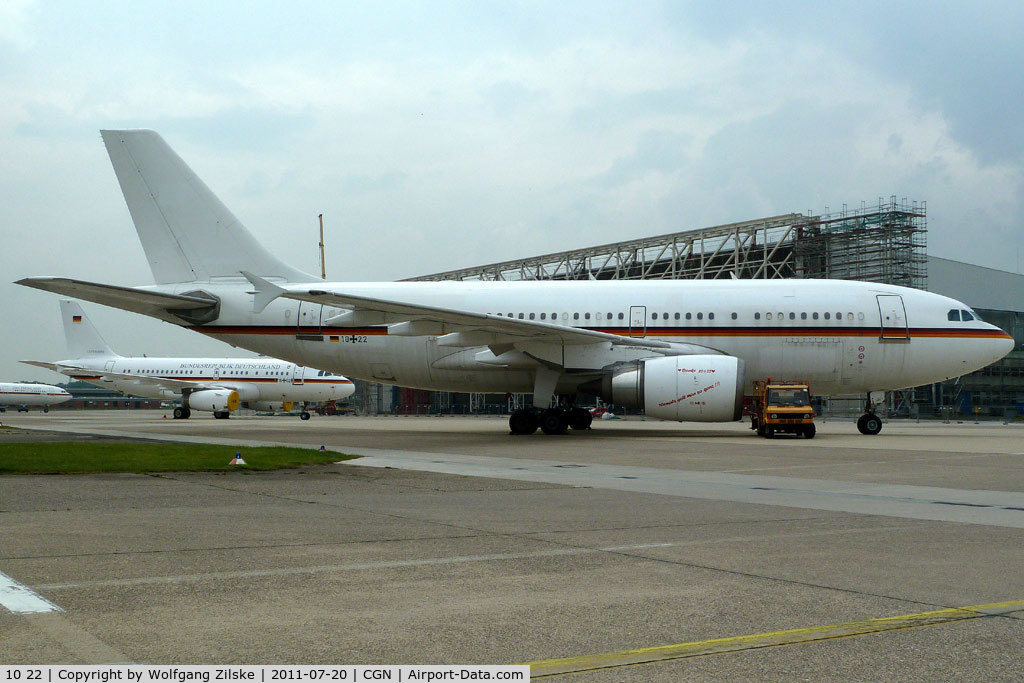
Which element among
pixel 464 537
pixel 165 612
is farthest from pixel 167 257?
pixel 165 612

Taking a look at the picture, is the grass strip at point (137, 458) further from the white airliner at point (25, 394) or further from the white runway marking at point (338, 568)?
the white airliner at point (25, 394)

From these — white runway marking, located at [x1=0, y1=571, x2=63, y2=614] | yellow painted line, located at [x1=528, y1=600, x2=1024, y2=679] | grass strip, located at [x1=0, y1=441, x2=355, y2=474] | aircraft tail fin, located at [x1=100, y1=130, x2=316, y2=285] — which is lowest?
yellow painted line, located at [x1=528, y1=600, x2=1024, y2=679]

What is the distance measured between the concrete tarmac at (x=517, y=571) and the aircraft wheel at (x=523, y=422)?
1197 cm

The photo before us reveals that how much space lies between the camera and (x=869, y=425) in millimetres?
23594

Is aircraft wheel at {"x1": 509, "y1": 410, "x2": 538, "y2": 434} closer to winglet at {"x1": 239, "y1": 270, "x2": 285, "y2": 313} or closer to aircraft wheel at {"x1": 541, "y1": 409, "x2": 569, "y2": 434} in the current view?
aircraft wheel at {"x1": 541, "y1": 409, "x2": 569, "y2": 434}

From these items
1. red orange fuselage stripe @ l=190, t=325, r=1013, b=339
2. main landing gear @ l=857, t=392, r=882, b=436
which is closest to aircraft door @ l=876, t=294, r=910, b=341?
red orange fuselage stripe @ l=190, t=325, r=1013, b=339

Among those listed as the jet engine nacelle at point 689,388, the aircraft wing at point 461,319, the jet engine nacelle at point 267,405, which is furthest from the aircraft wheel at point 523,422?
the jet engine nacelle at point 267,405

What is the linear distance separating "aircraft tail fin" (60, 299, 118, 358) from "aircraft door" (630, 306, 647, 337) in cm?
3824

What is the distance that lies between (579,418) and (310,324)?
7552mm

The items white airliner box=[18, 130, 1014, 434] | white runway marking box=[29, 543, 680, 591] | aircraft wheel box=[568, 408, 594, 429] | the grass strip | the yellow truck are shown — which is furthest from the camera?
aircraft wheel box=[568, 408, 594, 429]

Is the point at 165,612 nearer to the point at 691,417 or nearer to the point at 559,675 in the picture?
the point at 559,675

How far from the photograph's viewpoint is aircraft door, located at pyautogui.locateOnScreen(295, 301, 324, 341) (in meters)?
24.2

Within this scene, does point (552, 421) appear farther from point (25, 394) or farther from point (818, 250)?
point (25, 394)

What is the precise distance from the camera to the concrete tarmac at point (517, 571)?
3.67 metres
